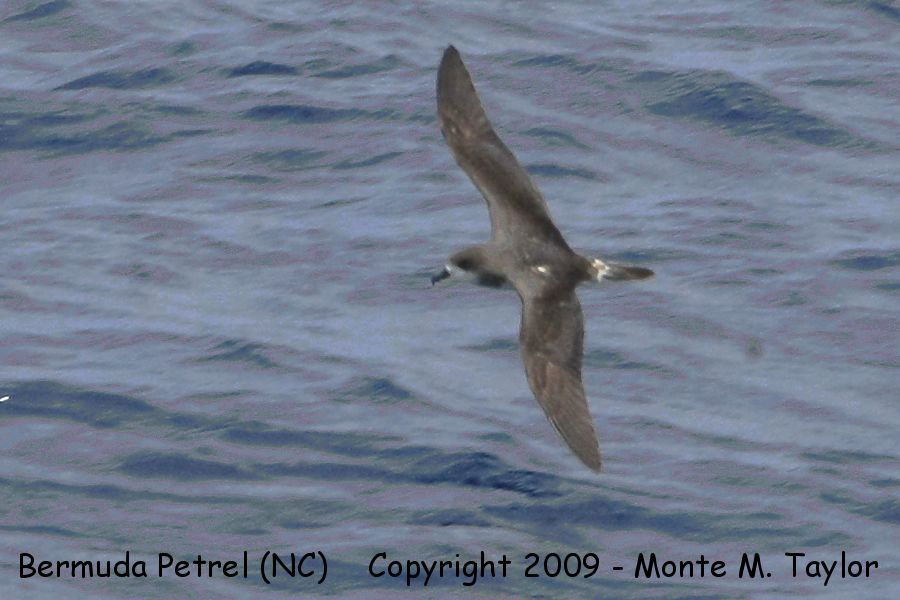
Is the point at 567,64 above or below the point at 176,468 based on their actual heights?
above

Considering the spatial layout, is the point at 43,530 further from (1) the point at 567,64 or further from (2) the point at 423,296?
(1) the point at 567,64

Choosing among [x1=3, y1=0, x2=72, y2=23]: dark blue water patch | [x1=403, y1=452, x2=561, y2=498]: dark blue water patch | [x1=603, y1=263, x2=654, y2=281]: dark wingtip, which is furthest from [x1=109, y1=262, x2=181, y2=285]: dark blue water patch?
[x1=3, y1=0, x2=72, y2=23]: dark blue water patch

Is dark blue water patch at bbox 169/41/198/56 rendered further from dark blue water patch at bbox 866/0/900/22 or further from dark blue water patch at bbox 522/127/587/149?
dark blue water patch at bbox 866/0/900/22

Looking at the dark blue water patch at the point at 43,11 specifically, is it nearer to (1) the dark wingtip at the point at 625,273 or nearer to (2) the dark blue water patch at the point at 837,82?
(2) the dark blue water patch at the point at 837,82

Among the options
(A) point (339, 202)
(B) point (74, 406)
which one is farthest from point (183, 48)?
(B) point (74, 406)

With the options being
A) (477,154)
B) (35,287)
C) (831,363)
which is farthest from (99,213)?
(831,363)

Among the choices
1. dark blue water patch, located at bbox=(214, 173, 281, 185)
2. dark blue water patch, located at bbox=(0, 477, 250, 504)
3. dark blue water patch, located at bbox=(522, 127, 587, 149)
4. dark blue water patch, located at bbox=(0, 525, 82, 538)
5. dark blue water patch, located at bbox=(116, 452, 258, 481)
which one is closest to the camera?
dark blue water patch, located at bbox=(0, 525, 82, 538)

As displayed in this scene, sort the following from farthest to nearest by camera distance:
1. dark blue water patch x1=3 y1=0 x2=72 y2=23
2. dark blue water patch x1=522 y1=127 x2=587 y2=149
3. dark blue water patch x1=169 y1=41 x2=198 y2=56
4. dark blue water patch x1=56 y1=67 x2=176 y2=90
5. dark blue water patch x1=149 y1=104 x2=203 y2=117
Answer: dark blue water patch x1=3 y1=0 x2=72 y2=23 < dark blue water patch x1=169 y1=41 x2=198 y2=56 < dark blue water patch x1=56 y1=67 x2=176 y2=90 < dark blue water patch x1=149 y1=104 x2=203 y2=117 < dark blue water patch x1=522 y1=127 x2=587 y2=149
